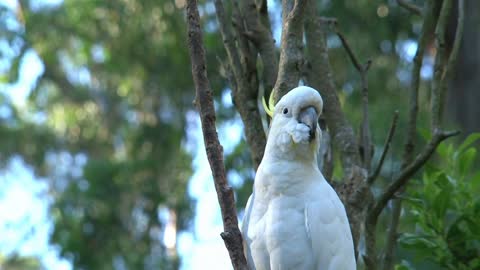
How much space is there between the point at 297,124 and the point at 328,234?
359mm

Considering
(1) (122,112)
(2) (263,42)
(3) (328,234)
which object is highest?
(1) (122,112)

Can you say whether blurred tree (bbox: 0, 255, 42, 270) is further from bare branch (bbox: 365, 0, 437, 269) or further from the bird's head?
the bird's head

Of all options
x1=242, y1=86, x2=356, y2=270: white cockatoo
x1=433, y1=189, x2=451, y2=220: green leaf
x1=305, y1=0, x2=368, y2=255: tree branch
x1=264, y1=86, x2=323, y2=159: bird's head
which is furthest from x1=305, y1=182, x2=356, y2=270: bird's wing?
x1=433, y1=189, x2=451, y2=220: green leaf

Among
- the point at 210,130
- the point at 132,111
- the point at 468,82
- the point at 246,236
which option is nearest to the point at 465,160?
the point at 246,236

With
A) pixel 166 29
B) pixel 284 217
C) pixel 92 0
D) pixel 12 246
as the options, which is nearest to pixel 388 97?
pixel 166 29

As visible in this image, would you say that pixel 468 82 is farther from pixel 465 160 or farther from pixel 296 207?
pixel 296 207

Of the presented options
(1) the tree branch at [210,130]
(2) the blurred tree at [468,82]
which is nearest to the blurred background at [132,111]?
(2) the blurred tree at [468,82]

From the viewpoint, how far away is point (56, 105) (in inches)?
467

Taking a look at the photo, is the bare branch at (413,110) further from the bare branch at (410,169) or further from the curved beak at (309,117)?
the curved beak at (309,117)

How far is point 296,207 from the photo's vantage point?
2566mm

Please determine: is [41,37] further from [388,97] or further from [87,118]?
[388,97]

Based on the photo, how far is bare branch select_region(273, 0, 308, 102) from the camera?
8.84ft

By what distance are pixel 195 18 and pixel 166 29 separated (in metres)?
6.36

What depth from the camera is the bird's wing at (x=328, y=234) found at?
2.50 m
